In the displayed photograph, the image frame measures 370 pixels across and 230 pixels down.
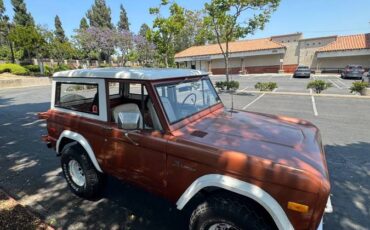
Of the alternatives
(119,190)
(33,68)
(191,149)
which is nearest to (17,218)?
(119,190)

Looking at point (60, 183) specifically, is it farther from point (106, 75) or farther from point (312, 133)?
point (312, 133)

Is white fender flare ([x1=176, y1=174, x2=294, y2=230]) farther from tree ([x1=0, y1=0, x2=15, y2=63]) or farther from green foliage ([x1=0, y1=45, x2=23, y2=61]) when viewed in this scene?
green foliage ([x1=0, y1=45, x2=23, y2=61])

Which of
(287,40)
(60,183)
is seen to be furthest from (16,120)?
(287,40)

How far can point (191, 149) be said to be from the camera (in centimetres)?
233

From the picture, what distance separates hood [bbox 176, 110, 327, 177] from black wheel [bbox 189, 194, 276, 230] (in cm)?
48

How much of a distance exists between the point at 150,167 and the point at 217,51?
126ft

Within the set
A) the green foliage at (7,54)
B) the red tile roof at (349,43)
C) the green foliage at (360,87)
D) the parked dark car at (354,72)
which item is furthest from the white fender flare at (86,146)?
the green foliage at (7,54)

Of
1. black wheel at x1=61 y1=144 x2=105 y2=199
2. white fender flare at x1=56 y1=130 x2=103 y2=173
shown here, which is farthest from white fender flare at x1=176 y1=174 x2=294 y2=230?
black wheel at x1=61 y1=144 x2=105 y2=199

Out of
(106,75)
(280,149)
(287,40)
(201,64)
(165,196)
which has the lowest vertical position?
(165,196)

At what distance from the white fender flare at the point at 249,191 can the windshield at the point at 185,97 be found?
0.76m

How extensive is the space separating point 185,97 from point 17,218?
8.92ft

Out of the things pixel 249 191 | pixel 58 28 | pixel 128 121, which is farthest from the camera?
pixel 58 28

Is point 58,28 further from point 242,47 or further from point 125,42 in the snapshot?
point 242,47

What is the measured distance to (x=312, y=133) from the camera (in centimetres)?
290
